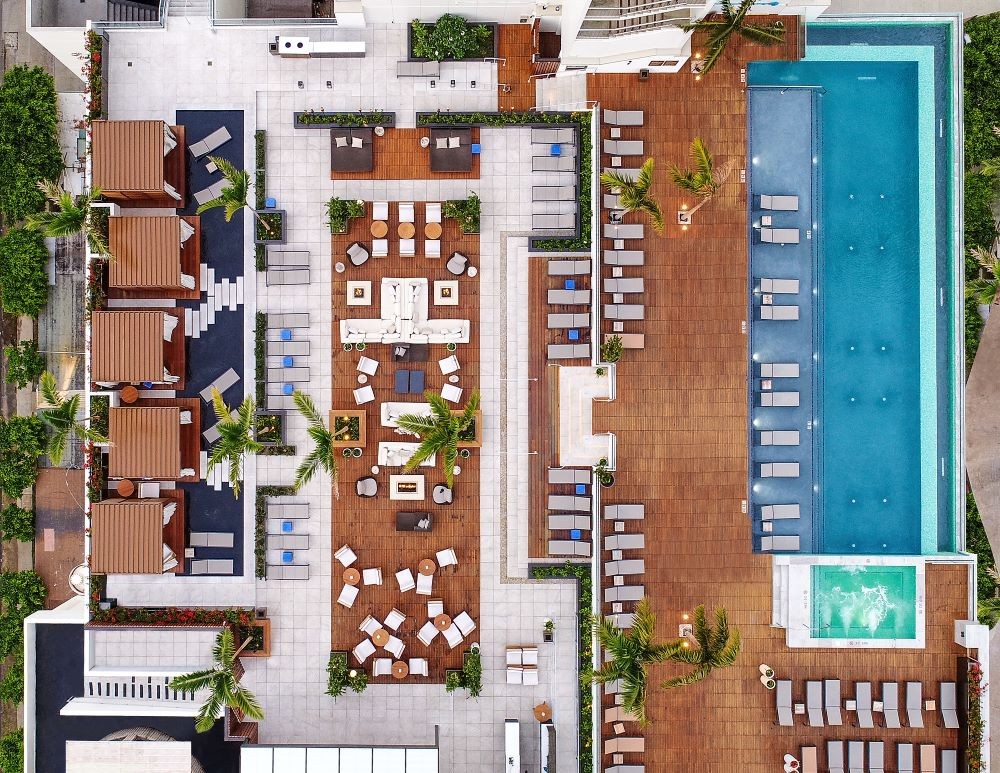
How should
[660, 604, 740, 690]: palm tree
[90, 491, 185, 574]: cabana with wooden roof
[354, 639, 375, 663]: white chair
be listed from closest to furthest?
[660, 604, 740, 690]: palm tree < [90, 491, 185, 574]: cabana with wooden roof < [354, 639, 375, 663]: white chair

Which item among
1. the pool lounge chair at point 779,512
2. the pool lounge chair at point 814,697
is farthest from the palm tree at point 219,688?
the pool lounge chair at point 814,697

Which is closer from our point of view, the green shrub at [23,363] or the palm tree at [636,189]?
the palm tree at [636,189]

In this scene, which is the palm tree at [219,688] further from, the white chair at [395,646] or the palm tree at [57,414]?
the palm tree at [57,414]

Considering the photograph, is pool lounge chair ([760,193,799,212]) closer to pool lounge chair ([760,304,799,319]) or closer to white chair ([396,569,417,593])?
pool lounge chair ([760,304,799,319])

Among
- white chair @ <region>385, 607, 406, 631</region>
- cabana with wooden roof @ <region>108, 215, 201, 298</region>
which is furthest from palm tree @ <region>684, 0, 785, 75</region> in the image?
white chair @ <region>385, 607, 406, 631</region>

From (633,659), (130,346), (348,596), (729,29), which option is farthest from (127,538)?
(729,29)

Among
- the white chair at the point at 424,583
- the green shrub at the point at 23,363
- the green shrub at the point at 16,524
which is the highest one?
the green shrub at the point at 23,363
